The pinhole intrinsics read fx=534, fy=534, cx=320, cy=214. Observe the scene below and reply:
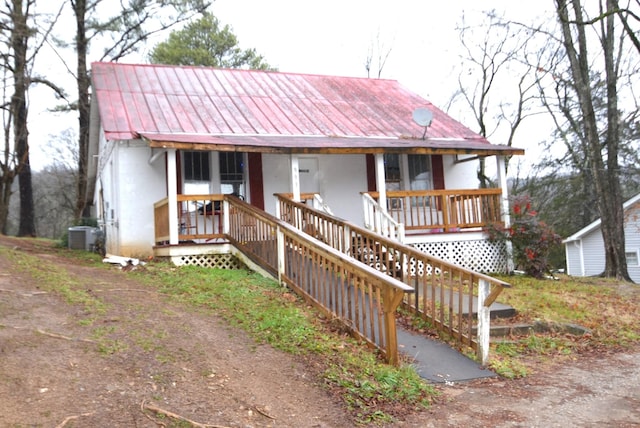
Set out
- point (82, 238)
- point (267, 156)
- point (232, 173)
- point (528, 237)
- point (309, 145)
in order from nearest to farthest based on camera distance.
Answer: point (309, 145)
point (528, 237)
point (232, 173)
point (267, 156)
point (82, 238)

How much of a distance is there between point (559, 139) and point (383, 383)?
24421 mm

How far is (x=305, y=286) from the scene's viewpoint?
7730 millimetres

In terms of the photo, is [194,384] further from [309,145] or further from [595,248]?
[595,248]

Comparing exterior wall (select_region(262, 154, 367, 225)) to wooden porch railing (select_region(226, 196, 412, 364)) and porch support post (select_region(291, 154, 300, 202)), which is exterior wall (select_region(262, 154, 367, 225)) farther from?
wooden porch railing (select_region(226, 196, 412, 364))

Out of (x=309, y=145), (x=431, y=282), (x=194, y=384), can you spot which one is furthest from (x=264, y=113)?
(x=194, y=384)

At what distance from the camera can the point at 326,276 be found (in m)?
7.24

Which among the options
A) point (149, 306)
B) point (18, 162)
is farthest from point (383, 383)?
point (18, 162)

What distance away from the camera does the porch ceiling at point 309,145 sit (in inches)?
418

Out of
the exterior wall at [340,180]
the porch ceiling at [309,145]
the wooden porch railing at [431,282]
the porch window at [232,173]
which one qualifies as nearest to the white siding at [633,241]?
the porch ceiling at [309,145]

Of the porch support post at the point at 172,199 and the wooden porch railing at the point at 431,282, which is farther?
the porch support post at the point at 172,199

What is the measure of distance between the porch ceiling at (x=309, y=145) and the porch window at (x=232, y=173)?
859mm

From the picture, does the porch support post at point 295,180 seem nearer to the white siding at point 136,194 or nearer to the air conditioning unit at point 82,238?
the white siding at point 136,194

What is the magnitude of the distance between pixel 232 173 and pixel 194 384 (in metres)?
9.07

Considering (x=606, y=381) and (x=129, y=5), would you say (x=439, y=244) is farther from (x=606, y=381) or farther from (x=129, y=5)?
(x=129, y=5)
